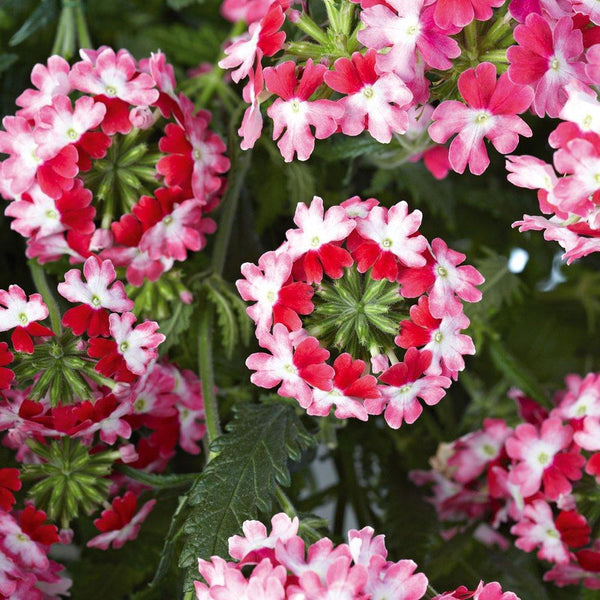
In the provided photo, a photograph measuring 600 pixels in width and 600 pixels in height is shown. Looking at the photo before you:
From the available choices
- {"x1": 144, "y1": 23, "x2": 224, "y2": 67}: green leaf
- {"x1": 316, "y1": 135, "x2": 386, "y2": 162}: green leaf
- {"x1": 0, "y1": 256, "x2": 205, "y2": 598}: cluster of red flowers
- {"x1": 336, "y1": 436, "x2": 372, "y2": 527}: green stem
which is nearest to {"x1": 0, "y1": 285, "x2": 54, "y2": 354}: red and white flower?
{"x1": 0, "y1": 256, "x2": 205, "y2": 598}: cluster of red flowers

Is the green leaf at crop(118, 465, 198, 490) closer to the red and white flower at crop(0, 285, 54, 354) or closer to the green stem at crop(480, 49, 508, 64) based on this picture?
the red and white flower at crop(0, 285, 54, 354)

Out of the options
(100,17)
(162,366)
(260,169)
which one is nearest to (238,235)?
(260,169)

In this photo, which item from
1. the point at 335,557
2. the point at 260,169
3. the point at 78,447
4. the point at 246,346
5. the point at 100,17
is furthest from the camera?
the point at 100,17

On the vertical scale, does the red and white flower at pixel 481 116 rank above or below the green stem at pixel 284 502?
above

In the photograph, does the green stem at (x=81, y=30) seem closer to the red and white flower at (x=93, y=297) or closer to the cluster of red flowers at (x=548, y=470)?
the red and white flower at (x=93, y=297)

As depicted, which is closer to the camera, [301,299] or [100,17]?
[301,299]

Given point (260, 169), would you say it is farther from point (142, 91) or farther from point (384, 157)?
point (142, 91)

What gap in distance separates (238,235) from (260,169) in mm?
87

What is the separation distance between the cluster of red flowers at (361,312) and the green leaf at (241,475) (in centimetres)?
9

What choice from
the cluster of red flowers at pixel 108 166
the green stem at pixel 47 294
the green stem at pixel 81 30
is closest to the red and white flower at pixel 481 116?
the cluster of red flowers at pixel 108 166

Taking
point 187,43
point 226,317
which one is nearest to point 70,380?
point 226,317

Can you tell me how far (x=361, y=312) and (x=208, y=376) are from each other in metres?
0.20

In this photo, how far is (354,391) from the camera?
643mm

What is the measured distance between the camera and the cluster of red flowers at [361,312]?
65 centimetres
